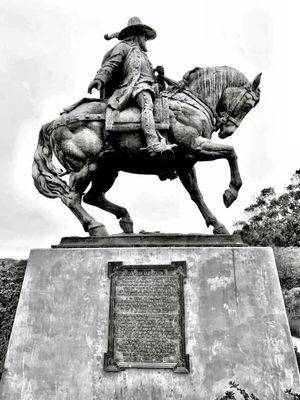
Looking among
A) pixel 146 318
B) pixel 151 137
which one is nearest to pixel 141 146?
pixel 151 137

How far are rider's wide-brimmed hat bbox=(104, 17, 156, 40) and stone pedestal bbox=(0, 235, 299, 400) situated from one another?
415 centimetres

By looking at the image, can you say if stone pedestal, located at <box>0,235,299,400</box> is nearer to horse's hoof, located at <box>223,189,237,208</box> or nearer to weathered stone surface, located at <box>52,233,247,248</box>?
weathered stone surface, located at <box>52,233,247,248</box>

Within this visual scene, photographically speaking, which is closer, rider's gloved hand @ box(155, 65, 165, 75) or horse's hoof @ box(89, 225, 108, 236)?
horse's hoof @ box(89, 225, 108, 236)

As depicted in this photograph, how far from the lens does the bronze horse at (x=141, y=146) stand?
684cm

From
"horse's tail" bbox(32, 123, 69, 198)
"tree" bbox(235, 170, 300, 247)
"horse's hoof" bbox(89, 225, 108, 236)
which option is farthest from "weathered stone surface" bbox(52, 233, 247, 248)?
"tree" bbox(235, 170, 300, 247)

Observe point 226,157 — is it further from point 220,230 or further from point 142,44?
point 142,44

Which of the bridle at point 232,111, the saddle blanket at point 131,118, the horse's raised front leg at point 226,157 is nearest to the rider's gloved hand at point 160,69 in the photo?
the saddle blanket at point 131,118

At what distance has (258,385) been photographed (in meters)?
5.05

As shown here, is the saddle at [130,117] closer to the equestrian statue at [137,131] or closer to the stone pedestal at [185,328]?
the equestrian statue at [137,131]

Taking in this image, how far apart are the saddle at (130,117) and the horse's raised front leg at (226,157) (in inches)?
26.4

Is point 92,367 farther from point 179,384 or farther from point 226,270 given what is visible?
point 226,270

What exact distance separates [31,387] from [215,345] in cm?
236

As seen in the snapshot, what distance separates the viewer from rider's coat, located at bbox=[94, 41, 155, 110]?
697 centimetres

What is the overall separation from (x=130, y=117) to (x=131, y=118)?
0.02m
